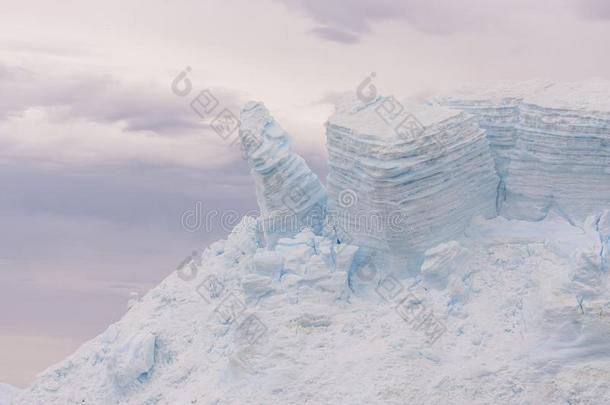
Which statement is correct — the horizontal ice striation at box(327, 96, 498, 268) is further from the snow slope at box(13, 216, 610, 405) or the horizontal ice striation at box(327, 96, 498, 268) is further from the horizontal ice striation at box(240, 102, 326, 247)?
the horizontal ice striation at box(240, 102, 326, 247)

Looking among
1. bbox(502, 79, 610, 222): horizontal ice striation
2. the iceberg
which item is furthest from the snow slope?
the iceberg

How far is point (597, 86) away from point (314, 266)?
6.58 metres

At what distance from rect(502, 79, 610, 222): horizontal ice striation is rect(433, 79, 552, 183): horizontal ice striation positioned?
0.23 m

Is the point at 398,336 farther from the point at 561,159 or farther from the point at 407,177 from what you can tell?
the point at 561,159

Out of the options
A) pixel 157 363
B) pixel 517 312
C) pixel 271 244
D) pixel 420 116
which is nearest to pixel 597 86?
pixel 420 116

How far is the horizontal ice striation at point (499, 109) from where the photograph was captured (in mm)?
23109

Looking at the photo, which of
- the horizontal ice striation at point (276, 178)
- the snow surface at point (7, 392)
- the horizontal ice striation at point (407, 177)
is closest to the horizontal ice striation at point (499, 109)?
the horizontal ice striation at point (407, 177)

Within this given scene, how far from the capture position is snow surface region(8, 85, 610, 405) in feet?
65.8

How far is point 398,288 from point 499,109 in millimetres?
3980

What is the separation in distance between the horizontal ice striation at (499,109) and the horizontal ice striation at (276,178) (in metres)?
3.16

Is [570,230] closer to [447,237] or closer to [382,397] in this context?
[447,237]

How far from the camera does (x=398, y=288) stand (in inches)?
866

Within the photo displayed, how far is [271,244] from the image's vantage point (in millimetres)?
23562

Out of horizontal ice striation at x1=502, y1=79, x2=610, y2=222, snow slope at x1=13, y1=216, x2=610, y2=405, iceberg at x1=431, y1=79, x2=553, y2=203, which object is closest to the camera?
snow slope at x1=13, y1=216, x2=610, y2=405
